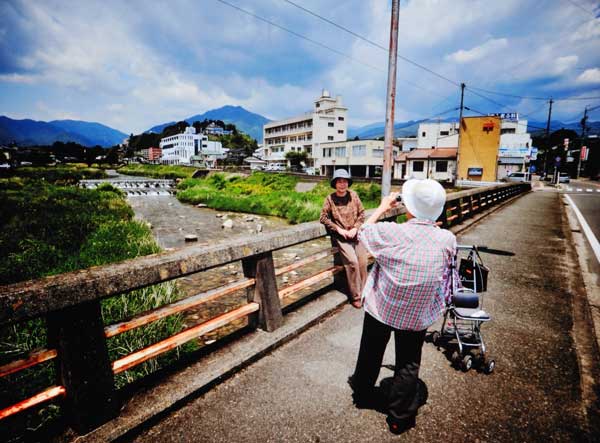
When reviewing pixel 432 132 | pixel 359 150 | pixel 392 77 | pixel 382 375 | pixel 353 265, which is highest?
pixel 432 132

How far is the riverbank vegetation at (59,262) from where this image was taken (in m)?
3.04

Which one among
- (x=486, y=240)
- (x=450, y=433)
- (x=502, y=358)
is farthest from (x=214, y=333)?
(x=486, y=240)

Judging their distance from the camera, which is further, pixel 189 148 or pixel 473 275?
pixel 189 148

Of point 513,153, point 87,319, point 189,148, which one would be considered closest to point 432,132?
Result: point 513,153

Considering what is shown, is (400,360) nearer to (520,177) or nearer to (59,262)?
(59,262)

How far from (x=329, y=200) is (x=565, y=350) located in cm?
299

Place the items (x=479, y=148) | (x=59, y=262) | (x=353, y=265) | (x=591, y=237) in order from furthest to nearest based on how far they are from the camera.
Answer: (x=479, y=148)
(x=591, y=237)
(x=59, y=262)
(x=353, y=265)

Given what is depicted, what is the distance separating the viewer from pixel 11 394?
2805 millimetres

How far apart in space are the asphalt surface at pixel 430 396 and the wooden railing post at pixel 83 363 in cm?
36

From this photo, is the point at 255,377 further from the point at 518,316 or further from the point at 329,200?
the point at 518,316

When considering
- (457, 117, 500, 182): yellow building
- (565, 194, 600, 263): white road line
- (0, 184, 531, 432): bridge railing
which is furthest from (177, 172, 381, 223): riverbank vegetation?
(457, 117, 500, 182): yellow building

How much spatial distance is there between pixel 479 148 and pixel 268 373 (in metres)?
47.9

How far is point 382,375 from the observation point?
2.87 meters

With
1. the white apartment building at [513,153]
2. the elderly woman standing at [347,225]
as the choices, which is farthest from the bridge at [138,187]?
the white apartment building at [513,153]
